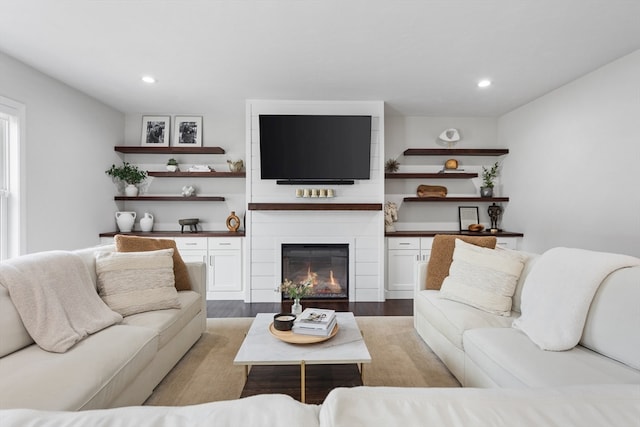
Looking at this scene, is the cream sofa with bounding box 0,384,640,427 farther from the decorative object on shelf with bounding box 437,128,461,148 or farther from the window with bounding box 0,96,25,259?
the decorative object on shelf with bounding box 437,128,461,148

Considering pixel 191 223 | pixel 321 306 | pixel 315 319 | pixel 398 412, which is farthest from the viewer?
pixel 191 223

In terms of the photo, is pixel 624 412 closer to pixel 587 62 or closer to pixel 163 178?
pixel 587 62

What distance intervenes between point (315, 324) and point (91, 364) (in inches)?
46.8

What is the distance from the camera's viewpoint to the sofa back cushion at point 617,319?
1.51 metres

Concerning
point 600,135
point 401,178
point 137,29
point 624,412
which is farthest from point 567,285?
point 137,29

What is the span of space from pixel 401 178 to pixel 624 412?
4216mm

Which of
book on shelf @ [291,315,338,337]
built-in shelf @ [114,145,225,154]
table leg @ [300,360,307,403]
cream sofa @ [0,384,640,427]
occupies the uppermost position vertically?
built-in shelf @ [114,145,225,154]

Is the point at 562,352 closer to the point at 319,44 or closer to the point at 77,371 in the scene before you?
the point at 77,371

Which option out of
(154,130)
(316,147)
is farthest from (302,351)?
(154,130)

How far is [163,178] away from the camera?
470 centimetres

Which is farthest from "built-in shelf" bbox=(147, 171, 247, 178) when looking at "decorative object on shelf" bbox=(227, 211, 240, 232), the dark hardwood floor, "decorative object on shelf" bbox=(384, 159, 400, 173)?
"decorative object on shelf" bbox=(384, 159, 400, 173)

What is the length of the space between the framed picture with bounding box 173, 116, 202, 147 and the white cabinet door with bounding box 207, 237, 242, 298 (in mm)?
1536

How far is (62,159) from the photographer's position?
3.50 metres

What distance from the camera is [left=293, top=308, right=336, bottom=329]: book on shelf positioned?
2.10 meters
